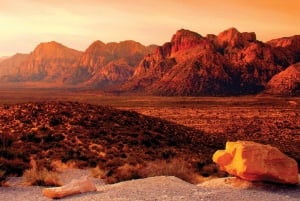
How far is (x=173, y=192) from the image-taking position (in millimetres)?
14156

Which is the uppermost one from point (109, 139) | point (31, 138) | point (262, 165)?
point (262, 165)

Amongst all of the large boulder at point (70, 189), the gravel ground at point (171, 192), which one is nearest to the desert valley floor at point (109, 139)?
Result: the gravel ground at point (171, 192)

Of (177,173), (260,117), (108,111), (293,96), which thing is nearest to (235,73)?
(293,96)

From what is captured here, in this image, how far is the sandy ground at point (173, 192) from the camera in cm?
1356

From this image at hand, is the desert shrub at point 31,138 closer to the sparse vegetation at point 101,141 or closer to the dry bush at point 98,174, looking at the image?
the sparse vegetation at point 101,141

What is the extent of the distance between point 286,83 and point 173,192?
515 feet

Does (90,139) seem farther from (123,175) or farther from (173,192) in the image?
(173,192)

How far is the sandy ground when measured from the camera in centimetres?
1356

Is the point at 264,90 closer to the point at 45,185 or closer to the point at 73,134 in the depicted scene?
the point at 73,134

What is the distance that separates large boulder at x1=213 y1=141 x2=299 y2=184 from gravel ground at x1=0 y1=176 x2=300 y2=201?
33 cm

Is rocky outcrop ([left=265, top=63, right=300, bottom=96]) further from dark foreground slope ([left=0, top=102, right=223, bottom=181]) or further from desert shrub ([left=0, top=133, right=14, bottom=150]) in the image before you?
desert shrub ([left=0, top=133, right=14, bottom=150])

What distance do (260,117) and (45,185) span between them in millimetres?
70902

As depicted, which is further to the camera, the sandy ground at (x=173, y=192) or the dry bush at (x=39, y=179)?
the dry bush at (x=39, y=179)

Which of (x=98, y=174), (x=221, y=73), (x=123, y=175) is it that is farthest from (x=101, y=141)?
(x=221, y=73)
